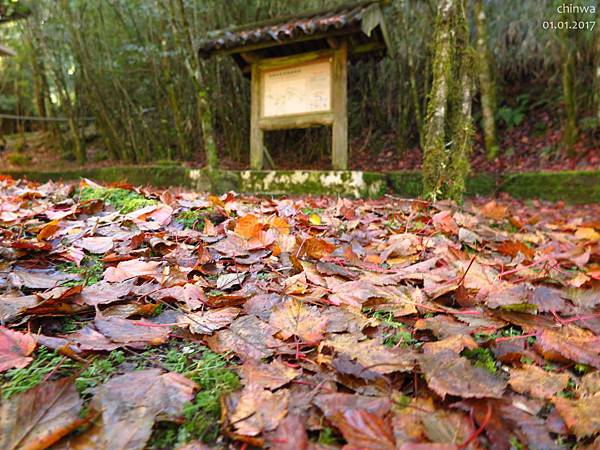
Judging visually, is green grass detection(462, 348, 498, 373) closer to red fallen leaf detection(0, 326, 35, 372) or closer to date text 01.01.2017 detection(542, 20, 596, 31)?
red fallen leaf detection(0, 326, 35, 372)

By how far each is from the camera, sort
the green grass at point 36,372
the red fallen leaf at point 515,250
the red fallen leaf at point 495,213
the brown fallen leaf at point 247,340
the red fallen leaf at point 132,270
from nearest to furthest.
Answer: the green grass at point 36,372, the brown fallen leaf at point 247,340, the red fallen leaf at point 132,270, the red fallen leaf at point 515,250, the red fallen leaf at point 495,213

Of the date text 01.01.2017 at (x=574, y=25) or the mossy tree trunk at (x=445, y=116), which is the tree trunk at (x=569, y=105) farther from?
the mossy tree trunk at (x=445, y=116)

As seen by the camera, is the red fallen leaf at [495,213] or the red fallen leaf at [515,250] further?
the red fallen leaf at [495,213]

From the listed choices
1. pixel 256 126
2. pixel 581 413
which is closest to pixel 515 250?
pixel 581 413

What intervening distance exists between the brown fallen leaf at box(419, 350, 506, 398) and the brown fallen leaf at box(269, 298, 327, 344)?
8.8 inches

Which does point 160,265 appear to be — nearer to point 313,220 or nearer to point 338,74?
point 313,220

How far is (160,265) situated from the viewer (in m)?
1.18

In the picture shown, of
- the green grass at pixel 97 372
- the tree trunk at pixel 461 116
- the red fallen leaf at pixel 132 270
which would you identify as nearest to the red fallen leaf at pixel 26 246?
the red fallen leaf at pixel 132 270

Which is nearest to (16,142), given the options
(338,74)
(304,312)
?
(338,74)

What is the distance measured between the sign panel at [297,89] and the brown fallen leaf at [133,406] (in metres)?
4.76

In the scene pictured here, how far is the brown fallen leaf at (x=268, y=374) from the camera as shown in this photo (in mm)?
641

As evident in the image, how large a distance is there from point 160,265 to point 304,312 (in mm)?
525

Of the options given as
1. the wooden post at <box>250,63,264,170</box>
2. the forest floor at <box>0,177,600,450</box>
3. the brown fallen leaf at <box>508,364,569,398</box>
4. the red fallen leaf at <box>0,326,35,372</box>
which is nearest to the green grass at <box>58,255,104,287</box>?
the forest floor at <box>0,177,600,450</box>

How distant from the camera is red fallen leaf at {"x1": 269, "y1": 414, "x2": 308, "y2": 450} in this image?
52cm
